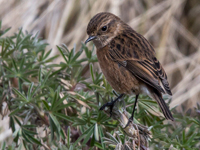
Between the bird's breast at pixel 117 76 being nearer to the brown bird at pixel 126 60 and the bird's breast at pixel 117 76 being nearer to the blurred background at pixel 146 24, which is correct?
the brown bird at pixel 126 60

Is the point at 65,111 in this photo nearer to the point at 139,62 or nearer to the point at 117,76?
the point at 117,76

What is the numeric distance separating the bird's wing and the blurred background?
2249 millimetres

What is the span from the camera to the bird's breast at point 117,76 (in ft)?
9.00

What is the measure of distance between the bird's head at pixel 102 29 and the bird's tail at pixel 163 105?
0.79 m

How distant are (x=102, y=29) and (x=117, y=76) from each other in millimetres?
561

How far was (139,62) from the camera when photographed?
2.85 m

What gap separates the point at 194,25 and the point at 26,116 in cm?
480

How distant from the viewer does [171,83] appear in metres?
6.00

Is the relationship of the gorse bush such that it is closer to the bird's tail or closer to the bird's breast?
the bird's tail

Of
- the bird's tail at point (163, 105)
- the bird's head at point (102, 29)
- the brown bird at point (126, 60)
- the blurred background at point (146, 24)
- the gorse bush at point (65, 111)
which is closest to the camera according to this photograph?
the gorse bush at point (65, 111)

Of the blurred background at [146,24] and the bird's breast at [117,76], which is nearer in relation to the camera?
the bird's breast at [117,76]

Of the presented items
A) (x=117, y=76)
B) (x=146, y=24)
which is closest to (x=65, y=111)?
(x=117, y=76)

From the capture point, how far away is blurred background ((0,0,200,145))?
4973 millimetres

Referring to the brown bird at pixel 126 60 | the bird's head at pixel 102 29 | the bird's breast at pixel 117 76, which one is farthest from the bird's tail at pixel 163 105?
the bird's head at pixel 102 29
